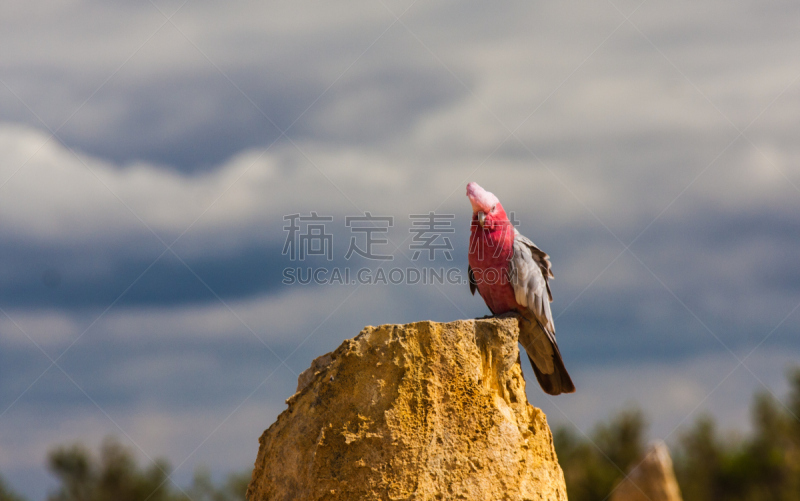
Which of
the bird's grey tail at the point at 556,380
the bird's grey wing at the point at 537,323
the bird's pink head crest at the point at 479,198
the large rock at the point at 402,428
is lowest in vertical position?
the large rock at the point at 402,428

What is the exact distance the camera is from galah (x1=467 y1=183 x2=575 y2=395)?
29.2 feet

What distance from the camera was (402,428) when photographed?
6.50m

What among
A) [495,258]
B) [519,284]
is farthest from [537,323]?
[495,258]

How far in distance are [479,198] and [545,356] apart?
7.58ft

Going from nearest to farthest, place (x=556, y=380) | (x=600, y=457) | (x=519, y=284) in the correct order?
(x=519, y=284)
(x=556, y=380)
(x=600, y=457)

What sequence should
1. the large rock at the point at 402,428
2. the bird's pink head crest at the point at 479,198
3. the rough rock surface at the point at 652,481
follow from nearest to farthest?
the large rock at the point at 402,428 < the bird's pink head crest at the point at 479,198 < the rough rock surface at the point at 652,481

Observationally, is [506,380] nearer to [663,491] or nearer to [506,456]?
[506,456]

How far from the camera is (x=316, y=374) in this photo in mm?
7008

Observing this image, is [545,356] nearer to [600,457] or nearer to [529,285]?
[529,285]

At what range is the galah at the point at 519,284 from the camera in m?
8.89

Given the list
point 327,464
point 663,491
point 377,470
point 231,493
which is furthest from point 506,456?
point 231,493

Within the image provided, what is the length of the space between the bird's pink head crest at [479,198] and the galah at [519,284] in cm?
2

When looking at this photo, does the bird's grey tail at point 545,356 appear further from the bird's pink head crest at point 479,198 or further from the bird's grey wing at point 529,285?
the bird's pink head crest at point 479,198

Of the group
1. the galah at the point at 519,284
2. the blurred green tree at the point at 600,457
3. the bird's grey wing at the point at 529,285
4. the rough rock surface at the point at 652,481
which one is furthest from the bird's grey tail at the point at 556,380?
the blurred green tree at the point at 600,457
